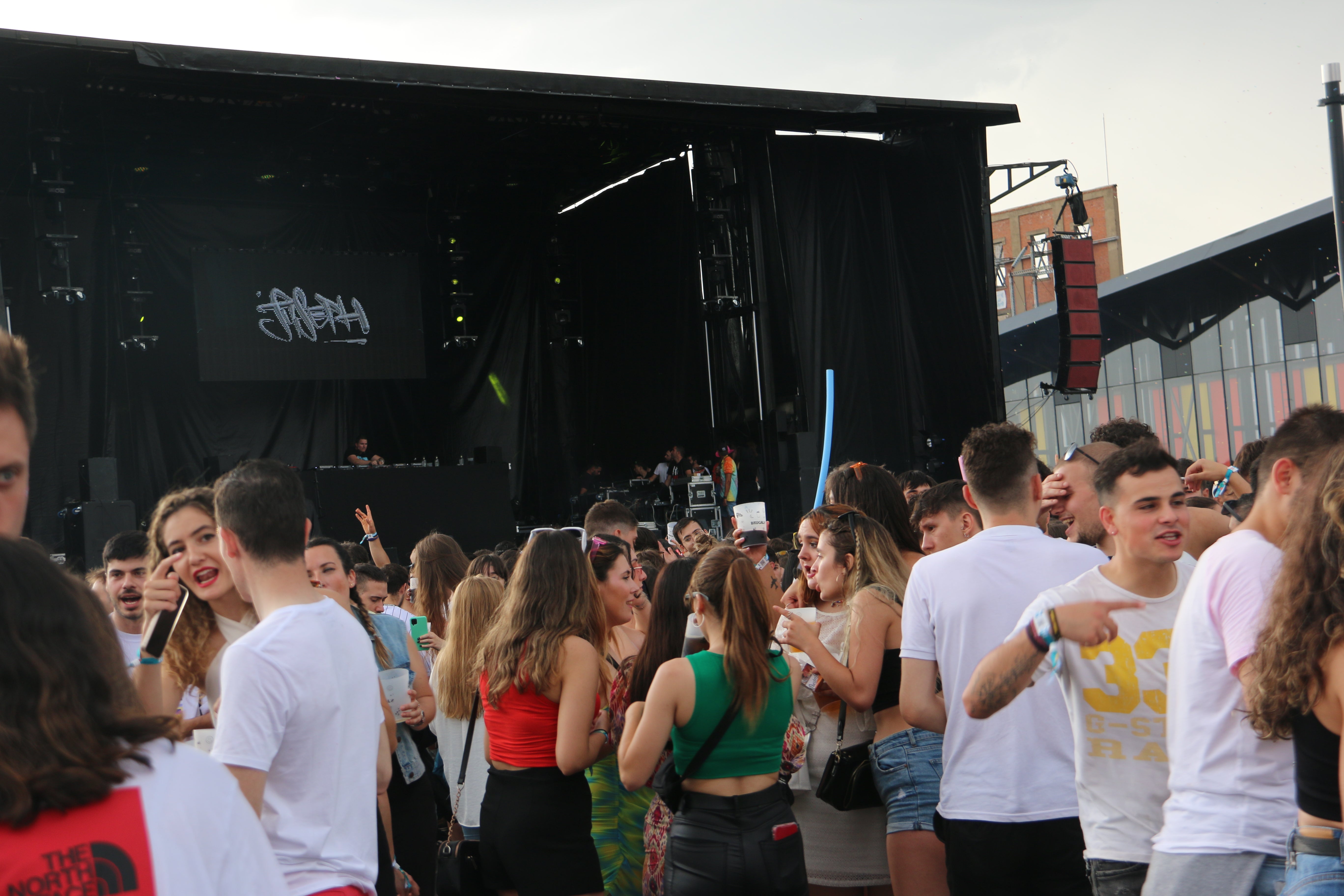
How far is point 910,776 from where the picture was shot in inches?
125

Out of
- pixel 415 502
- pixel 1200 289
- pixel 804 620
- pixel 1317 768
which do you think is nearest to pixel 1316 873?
pixel 1317 768

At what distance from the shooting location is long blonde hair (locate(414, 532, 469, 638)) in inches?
200

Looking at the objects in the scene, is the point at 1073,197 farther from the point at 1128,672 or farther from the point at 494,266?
the point at 1128,672

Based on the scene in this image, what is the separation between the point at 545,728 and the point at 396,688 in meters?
0.51

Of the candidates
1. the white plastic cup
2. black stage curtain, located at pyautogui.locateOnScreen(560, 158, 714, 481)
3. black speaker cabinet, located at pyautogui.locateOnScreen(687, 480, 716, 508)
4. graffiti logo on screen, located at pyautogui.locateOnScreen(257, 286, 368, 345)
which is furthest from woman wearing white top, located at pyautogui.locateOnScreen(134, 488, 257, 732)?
graffiti logo on screen, located at pyautogui.locateOnScreen(257, 286, 368, 345)

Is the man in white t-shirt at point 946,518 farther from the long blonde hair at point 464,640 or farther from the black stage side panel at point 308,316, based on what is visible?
the black stage side panel at point 308,316

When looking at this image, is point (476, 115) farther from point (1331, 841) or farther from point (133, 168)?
point (1331, 841)

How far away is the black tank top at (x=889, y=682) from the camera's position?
10.6 feet

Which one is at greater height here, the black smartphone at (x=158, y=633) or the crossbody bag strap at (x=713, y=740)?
the black smartphone at (x=158, y=633)

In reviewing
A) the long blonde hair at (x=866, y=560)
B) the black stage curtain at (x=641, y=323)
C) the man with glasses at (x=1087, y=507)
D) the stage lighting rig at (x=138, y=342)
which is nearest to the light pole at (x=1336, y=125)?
the man with glasses at (x=1087, y=507)

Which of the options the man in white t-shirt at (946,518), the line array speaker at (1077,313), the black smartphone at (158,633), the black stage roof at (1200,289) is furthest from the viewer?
the black stage roof at (1200,289)

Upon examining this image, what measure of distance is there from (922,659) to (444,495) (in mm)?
11295

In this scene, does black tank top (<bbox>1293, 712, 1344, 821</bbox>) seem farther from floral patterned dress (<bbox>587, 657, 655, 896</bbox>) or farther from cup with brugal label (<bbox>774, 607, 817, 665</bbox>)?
floral patterned dress (<bbox>587, 657, 655, 896</bbox>)

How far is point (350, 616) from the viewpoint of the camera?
2275 millimetres
